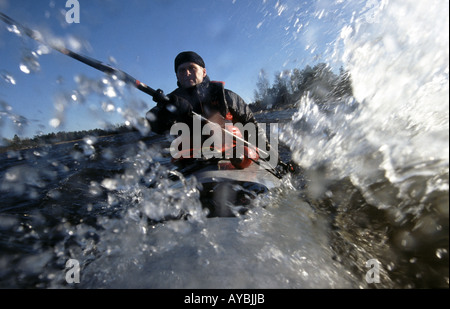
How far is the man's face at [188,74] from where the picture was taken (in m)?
4.12

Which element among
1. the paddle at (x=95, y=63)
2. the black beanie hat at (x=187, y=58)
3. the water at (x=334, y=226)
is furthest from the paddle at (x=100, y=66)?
the black beanie hat at (x=187, y=58)

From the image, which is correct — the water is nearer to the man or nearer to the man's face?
the man

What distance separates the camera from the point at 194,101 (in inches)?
153

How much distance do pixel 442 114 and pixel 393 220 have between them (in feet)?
3.95

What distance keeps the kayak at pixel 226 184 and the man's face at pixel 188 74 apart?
1661 millimetres

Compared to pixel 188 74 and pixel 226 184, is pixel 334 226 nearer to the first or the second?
pixel 226 184

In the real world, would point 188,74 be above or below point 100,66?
above

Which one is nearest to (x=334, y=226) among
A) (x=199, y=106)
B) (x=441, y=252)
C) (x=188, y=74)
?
(x=441, y=252)

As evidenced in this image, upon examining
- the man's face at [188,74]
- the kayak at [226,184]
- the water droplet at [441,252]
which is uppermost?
the man's face at [188,74]

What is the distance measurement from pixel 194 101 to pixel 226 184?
181 cm

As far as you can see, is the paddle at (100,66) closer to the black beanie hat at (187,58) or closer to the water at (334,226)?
the water at (334,226)

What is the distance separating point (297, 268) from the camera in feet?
5.19
